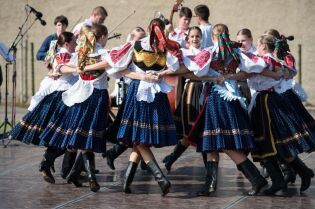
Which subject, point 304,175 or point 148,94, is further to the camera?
point 304,175

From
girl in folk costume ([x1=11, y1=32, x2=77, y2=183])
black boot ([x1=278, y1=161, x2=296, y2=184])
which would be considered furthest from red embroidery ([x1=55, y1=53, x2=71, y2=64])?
black boot ([x1=278, y1=161, x2=296, y2=184])

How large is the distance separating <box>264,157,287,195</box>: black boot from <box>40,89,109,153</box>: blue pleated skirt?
1.40 meters

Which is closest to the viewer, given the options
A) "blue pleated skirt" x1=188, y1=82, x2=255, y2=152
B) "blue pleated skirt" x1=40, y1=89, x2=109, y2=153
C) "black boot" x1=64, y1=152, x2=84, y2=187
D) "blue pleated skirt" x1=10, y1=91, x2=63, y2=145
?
"blue pleated skirt" x1=188, y1=82, x2=255, y2=152

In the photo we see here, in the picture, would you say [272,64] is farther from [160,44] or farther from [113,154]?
[113,154]

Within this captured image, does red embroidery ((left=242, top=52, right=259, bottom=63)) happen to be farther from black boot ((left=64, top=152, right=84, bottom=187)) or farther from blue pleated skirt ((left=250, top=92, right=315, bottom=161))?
black boot ((left=64, top=152, right=84, bottom=187))

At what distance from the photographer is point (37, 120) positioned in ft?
26.2

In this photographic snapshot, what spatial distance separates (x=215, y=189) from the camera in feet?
23.9

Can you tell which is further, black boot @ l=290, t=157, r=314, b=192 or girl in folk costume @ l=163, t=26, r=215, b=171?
girl in folk costume @ l=163, t=26, r=215, b=171

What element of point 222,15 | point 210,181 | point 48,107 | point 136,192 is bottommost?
point 136,192

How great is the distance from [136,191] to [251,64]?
4.84 ft

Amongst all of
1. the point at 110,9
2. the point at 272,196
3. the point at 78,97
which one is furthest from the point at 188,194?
the point at 110,9

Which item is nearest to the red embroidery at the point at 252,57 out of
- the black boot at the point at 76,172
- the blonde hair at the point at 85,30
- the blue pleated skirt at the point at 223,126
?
the blue pleated skirt at the point at 223,126

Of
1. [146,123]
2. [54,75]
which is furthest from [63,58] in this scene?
[146,123]

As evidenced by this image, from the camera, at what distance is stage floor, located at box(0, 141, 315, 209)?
6863 millimetres
